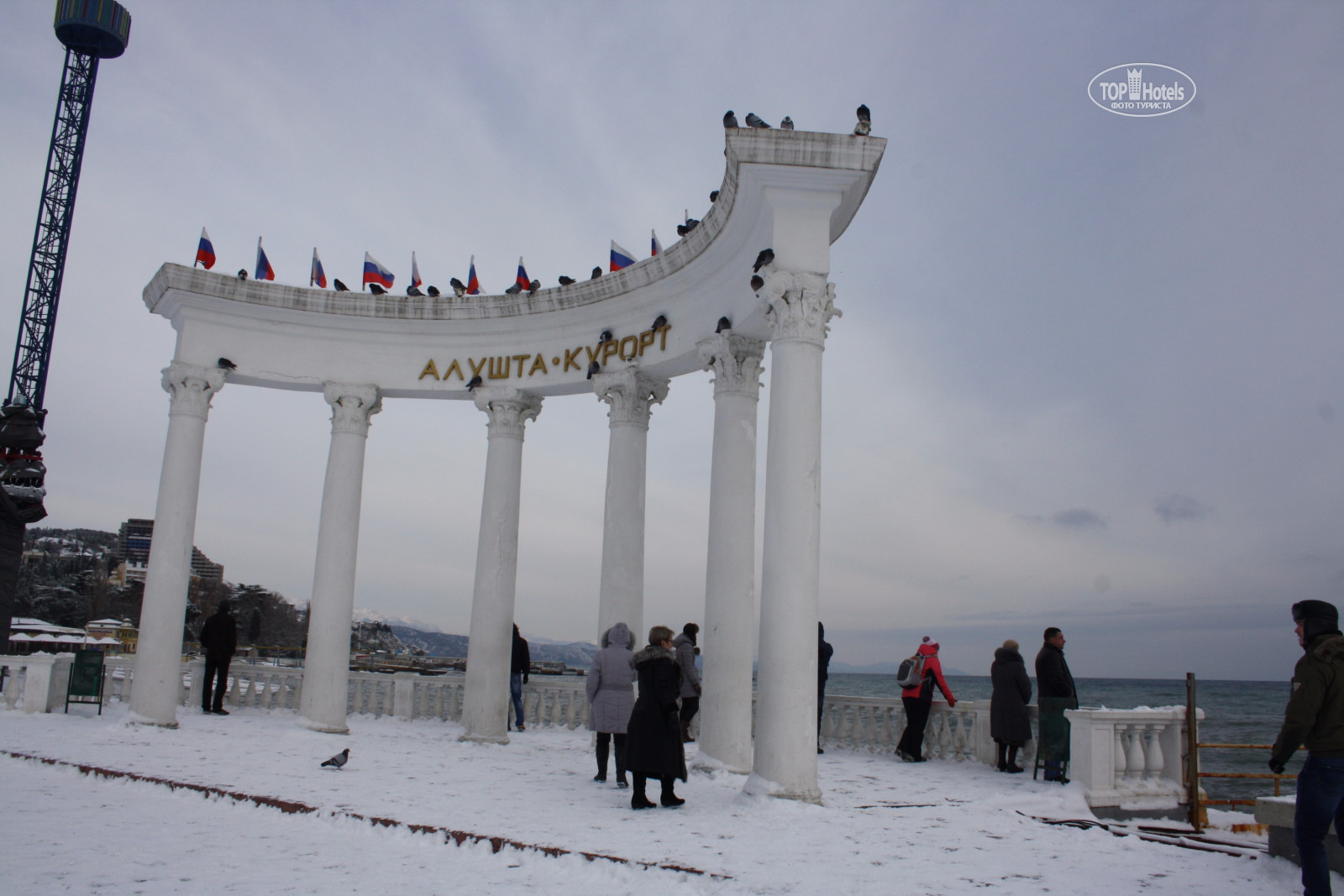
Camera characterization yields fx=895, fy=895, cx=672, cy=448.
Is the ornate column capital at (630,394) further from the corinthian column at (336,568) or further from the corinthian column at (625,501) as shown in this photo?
the corinthian column at (336,568)

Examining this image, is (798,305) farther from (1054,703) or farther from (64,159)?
(64,159)

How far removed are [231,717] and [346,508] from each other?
5.15 meters

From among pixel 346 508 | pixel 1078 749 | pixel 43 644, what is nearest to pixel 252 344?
pixel 346 508

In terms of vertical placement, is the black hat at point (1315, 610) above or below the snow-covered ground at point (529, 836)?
above

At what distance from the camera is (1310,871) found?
6547 millimetres

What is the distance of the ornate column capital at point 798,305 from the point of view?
37.2 ft

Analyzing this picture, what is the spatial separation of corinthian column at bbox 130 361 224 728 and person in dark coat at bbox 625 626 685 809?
35.6 feet

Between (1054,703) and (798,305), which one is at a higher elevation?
(798,305)

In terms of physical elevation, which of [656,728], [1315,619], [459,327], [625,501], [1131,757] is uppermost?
[459,327]

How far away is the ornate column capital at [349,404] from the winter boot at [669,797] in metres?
11.4

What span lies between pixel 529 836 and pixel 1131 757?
7.36 meters

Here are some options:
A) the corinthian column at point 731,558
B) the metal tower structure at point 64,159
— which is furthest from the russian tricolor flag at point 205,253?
the metal tower structure at point 64,159

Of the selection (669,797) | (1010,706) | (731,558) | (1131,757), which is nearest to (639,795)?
(669,797)

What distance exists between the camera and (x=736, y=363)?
45.5 feet
